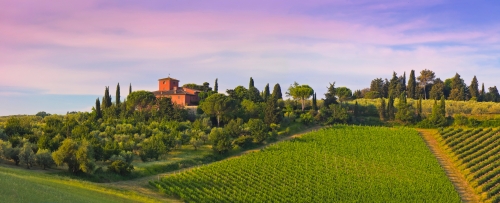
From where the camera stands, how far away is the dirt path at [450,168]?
3928cm

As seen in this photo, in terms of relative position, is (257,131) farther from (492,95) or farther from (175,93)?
(492,95)

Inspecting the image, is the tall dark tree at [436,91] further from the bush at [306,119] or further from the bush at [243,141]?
the bush at [243,141]

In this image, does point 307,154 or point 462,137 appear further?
point 462,137

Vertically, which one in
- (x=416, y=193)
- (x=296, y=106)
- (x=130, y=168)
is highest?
(x=296, y=106)

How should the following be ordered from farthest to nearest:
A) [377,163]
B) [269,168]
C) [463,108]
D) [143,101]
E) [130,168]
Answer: [463,108]
[143,101]
[377,163]
[269,168]
[130,168]

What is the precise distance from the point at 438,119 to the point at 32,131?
58.4m

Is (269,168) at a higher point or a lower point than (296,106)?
lower

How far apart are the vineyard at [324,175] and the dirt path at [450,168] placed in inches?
43.4

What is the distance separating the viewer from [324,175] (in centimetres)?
4203

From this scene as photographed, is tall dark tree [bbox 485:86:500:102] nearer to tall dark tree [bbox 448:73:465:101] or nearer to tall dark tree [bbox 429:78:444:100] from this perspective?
tall dark tree [bbox 448:73:465:101]

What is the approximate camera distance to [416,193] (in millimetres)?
38000

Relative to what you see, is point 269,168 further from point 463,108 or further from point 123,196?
point 463,108

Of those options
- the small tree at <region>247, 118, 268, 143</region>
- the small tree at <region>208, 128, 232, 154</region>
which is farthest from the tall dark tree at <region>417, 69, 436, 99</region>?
the small tree at <region>208, 128, 232, 154</region>

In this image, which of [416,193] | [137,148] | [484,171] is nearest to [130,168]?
[137,148]
